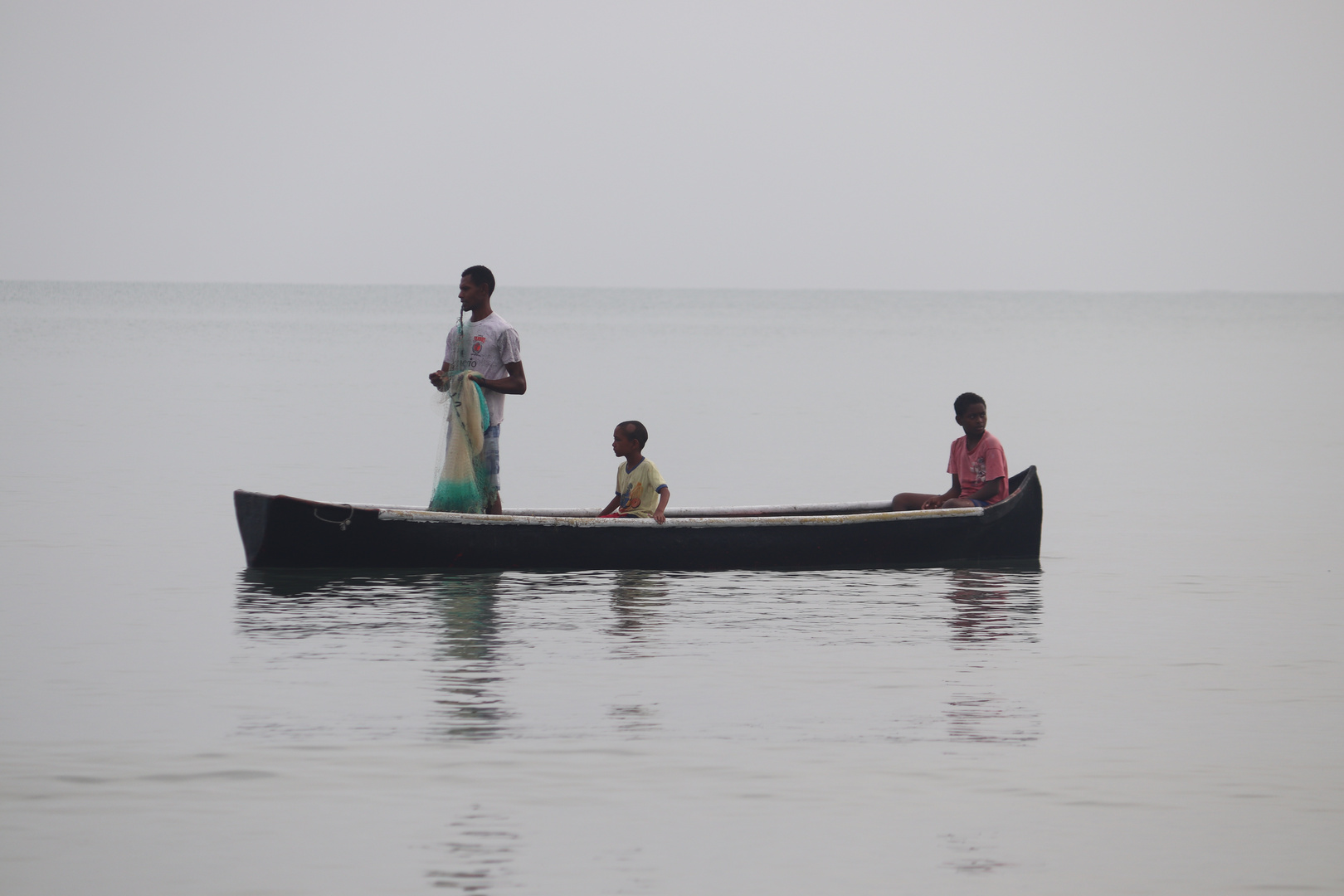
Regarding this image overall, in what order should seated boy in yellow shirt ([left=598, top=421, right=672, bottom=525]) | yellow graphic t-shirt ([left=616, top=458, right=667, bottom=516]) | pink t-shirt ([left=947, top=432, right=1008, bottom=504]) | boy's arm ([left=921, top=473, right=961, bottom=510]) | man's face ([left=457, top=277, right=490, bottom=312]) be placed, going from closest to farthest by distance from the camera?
man's face ([left=457, top=277, right=490, bottom=312]), seated boy in yellow shirt ([left=598, top=421, right=672, bottom=525]), yellow graphic t-shirt ([left=616, top=458, right=667, bottom=516]), pink t-shirt ([left=947, top=432, right=1008, bottom=504]), boy's arm ([left=921, top=473, right=961, bottom=510])

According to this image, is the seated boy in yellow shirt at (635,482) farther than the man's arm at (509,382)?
Yes

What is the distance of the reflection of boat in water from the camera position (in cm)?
1070

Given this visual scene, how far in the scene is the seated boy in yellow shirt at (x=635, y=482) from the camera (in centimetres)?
1108

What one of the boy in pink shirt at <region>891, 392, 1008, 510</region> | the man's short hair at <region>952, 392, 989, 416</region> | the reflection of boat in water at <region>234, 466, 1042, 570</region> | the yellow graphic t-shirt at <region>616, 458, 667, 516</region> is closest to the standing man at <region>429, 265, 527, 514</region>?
the reflection of boat in water at <region>234, 466, 1042, 570</region>

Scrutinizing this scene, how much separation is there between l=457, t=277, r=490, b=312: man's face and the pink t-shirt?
333 cm

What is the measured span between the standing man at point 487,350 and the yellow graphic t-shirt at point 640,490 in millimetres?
1021

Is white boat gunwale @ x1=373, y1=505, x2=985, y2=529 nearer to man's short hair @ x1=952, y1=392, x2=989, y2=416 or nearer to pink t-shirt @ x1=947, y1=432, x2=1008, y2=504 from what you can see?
pink t-shirt @ x1=947, y1=432, x2=1008, y2=504

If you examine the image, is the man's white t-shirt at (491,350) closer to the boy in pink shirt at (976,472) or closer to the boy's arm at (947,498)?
the boy in pink shirt at (976,472)

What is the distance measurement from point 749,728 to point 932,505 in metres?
4.79

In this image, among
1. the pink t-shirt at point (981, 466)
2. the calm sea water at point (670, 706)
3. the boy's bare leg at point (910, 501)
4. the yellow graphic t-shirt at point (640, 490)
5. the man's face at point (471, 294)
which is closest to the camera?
the calm sea water at point (670, 706)

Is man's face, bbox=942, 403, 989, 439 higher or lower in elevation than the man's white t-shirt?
lower

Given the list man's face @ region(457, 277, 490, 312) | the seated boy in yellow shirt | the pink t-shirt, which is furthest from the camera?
the pink t-shirt

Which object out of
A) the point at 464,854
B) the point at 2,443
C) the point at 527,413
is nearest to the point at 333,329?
the point at 527,413

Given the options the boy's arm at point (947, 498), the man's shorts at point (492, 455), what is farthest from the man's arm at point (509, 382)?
the boy's arm at point (947, 498)
